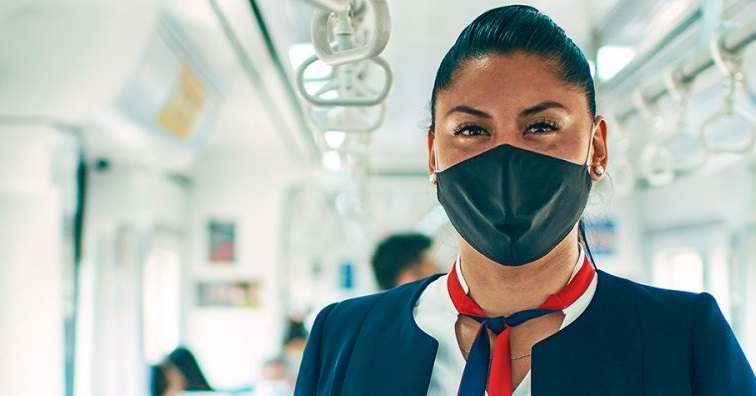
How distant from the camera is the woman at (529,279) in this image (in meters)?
1.16

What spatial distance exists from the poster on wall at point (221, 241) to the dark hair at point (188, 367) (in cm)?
388

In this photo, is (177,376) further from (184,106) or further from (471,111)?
(471,111)

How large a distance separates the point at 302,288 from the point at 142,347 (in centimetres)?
644

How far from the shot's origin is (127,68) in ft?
13.2

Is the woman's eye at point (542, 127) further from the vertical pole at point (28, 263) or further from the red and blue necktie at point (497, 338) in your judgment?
the vertical pole at point (28, 263)

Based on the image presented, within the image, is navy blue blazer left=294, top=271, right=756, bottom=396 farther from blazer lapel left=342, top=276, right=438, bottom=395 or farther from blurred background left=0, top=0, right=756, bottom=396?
blurred background left=0, top=0, right=756, bottom=396

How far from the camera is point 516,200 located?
1.20 meters

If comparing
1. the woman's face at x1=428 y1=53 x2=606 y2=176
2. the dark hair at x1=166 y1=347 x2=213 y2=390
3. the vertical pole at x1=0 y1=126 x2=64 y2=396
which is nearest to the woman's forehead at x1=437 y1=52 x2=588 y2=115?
the woman's face at x1=428 y1=53 x2=606 y2=176

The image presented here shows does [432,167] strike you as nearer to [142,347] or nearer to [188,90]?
[188,90]

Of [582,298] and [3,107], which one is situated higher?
[3,107]

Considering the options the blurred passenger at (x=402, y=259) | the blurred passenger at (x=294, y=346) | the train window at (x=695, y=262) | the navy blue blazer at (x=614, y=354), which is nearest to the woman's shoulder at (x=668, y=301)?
the navy blue blazer at (x=614, y=354)

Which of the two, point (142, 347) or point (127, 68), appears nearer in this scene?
point (127, 68)

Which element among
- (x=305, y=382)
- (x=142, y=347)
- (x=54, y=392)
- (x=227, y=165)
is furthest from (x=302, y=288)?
(x=305, y=382)

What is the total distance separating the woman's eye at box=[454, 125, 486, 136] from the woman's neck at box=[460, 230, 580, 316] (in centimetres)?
16
